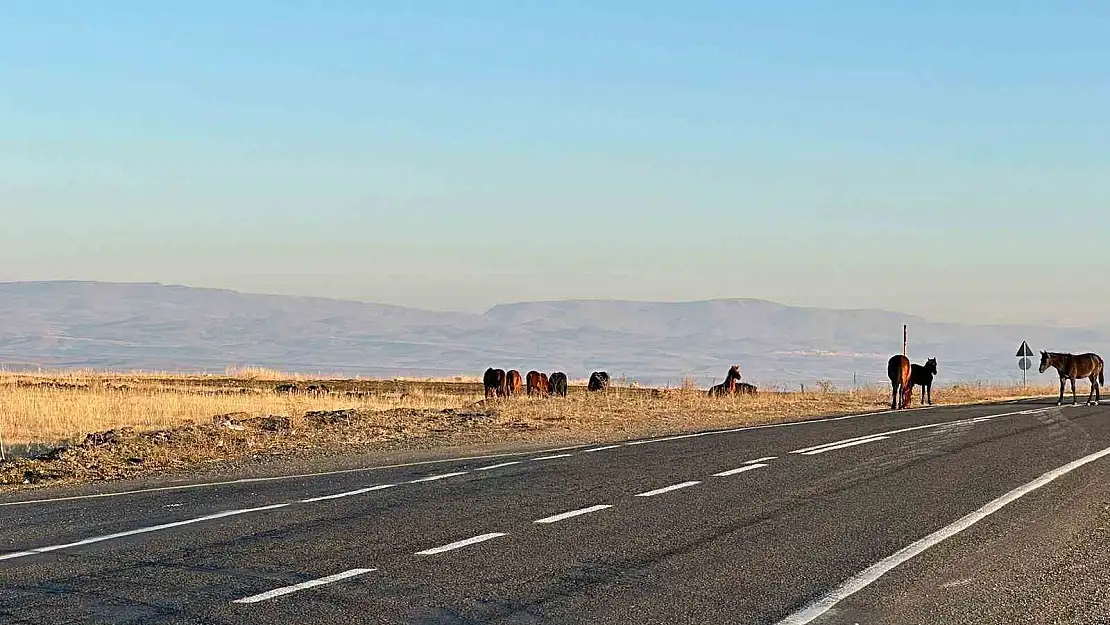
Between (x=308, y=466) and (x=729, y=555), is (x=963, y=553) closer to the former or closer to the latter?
A: (x=729, y=555)

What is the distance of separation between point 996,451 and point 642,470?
573 cm

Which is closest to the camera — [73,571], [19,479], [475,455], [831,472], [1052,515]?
[73,571]

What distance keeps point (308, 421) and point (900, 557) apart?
745 inches

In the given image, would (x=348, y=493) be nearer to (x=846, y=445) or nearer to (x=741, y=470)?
(x=741, y=470)

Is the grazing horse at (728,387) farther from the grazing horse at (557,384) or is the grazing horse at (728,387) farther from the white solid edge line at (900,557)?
the white solid edge line at (900,557)

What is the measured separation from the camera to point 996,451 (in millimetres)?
20297

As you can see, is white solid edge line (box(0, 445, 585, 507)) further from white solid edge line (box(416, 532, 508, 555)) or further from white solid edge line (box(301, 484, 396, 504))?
white solid edge line (box(416, 532, 508, 555))

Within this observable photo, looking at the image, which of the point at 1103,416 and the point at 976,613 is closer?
the point at 976,613

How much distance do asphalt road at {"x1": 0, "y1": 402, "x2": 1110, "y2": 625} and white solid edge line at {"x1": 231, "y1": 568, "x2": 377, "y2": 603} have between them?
2cm

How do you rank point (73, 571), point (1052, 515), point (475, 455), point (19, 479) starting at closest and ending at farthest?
point (73, 571) → point (1052, 515) → point (19, 479) → point (475, 455)

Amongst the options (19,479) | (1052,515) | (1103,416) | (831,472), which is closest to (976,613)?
(1052,515)

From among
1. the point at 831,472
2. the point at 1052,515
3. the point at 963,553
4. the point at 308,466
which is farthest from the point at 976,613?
the point at 308,466

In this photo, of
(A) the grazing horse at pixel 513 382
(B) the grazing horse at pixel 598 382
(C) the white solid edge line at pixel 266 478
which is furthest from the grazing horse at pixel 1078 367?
(C) the white solid edge line at pixel 266 478

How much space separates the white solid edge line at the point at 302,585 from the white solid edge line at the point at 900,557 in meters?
3.35
